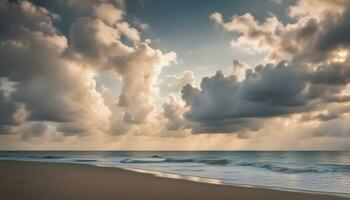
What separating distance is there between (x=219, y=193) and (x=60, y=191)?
254 inches

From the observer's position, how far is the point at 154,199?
1138 centimetres

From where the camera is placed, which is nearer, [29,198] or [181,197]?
[29,198]

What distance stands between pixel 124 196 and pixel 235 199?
164 inches

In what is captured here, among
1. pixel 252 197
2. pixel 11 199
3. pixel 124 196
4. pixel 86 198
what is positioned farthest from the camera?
pixel 252 197

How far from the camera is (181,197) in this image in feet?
39.6

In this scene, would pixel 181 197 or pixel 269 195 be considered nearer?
pixel 181 197

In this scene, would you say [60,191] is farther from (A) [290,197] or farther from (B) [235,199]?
(A) [290,197]

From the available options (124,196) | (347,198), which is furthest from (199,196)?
(347,198)

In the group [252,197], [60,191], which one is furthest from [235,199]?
[60,191]

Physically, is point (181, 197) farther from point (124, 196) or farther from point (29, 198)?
point (29, 198)

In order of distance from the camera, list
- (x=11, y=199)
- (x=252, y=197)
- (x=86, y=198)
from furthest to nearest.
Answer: (x=252, y=197) → (x=86, y=198) → (x=11, y=199)

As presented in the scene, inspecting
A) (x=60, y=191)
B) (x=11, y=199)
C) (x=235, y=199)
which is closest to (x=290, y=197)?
(x=235, y=199)

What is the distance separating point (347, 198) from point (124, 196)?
922 centimetres

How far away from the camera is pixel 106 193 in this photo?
12352 millimetres
